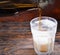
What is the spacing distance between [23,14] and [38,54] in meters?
0.40

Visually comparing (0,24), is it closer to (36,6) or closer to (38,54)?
(36,6)

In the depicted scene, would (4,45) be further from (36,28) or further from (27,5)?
(27,5)

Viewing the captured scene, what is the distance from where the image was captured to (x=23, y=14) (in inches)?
44.5

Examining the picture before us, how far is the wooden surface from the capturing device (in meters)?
0.83

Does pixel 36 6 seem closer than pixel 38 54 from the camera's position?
No

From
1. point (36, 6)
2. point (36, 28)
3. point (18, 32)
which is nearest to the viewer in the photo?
point (36, 28)

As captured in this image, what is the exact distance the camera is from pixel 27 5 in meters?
1.13

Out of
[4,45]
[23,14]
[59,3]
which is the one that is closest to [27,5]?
[23,14]

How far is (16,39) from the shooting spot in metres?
0.92

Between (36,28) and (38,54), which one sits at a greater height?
(36,28)

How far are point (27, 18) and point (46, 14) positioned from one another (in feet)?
0.43

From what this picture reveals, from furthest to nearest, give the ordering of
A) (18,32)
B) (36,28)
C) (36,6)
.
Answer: (36,6) → (18,32) → (36,28)

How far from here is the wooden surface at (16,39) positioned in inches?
32.7

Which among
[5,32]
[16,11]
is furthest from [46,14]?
[5,32]
